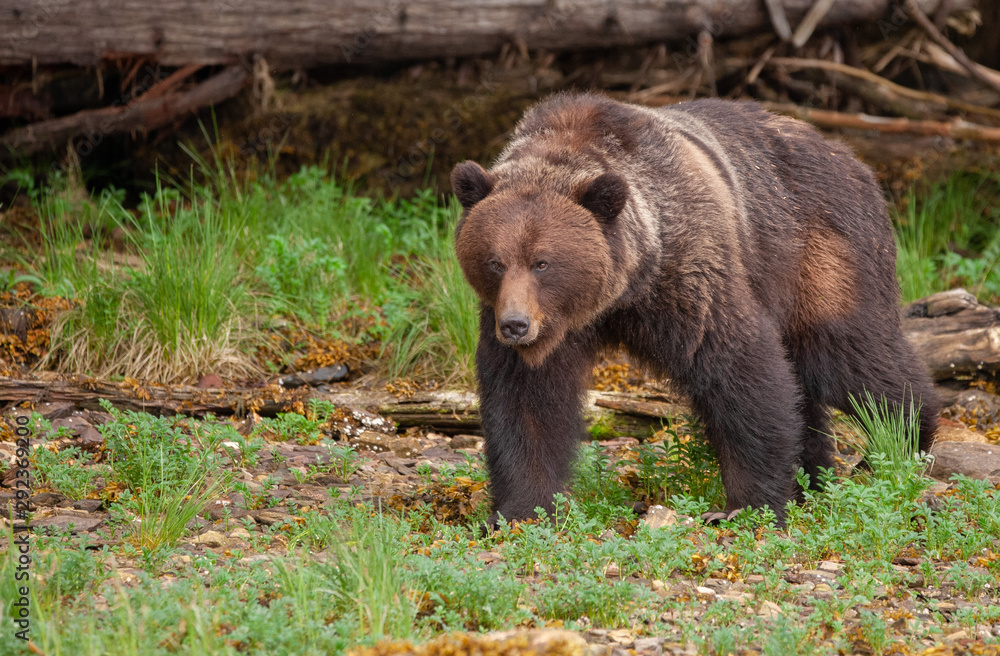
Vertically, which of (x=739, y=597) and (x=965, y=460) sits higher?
(x=739, y=597)

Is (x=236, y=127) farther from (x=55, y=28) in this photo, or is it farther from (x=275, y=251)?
(x=275, y=251)

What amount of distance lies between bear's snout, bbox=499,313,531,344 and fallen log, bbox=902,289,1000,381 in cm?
380

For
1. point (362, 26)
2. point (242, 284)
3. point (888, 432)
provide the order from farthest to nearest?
point (362, 26)
point (242, 284)
point (888, 432)

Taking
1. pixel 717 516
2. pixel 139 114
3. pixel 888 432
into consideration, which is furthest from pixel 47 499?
pixel 139 114

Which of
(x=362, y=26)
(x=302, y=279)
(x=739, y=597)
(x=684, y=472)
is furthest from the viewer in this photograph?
(x=362, y=26)

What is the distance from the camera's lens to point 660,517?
188 inches

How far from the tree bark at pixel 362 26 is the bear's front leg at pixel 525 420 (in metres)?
4.83

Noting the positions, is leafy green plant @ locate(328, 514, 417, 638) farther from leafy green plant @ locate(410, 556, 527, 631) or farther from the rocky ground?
the rocky ground

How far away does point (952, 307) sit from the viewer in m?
7.14

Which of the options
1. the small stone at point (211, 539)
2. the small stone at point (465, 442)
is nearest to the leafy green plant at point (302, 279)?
the small stone at point (465, 442)

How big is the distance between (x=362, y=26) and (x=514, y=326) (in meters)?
5.45

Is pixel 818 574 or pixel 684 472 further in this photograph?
pixel 684 472

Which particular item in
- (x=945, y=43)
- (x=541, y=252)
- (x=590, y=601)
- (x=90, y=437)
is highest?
(x=945, y=43)

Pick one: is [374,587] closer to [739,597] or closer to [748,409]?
[739,597]
